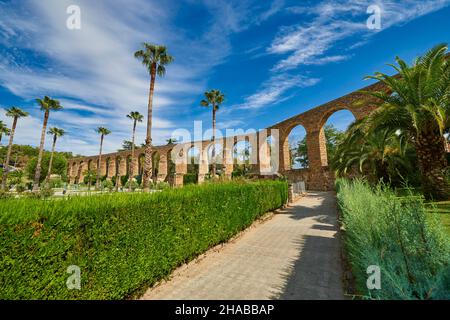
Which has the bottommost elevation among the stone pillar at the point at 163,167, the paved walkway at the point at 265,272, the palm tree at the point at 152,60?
the paved walkway at the point at 265,272

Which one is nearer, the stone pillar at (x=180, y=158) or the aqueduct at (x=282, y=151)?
the aqueduct at (x=282, y=151)

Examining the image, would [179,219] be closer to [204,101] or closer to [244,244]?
[244,244]

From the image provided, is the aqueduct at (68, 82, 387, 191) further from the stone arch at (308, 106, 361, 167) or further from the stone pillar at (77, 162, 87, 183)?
the stone pillar at (77, 162, 87, 183)

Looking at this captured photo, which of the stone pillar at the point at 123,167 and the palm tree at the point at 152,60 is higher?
the palm tree at the point at 152,60

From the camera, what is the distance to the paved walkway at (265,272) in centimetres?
342

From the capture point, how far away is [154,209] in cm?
380

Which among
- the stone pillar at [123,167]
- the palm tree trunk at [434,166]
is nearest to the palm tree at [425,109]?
the palm tree trunk at [434,166]

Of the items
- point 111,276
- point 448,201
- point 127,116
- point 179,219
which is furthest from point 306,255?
point 127,116

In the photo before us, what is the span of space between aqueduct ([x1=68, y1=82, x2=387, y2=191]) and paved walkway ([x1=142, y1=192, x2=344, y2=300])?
416 cm

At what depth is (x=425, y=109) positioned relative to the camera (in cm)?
726

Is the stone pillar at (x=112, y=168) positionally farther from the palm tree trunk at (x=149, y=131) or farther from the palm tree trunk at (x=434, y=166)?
the palm tree trunk at (x=434, y=166)

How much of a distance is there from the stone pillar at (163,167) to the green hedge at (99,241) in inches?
1562

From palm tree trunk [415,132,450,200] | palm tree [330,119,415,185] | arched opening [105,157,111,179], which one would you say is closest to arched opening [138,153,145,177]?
arched opening [105,157,111,179]

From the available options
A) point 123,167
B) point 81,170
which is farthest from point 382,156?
point 81,170
